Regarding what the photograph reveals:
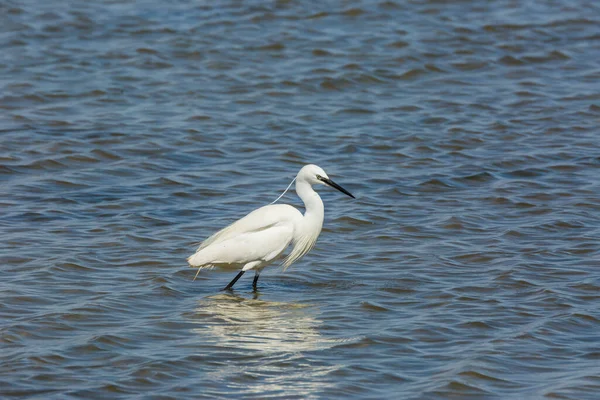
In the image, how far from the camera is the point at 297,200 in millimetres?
10086

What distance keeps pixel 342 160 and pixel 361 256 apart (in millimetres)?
2772

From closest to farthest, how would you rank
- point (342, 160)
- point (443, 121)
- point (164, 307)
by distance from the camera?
1. point (164, 307)
2. point (342, 160)
3. point (443, 121)

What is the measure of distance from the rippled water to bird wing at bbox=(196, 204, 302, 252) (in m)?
0.41

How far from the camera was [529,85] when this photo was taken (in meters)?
13.6

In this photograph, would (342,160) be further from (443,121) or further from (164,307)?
(164,307)

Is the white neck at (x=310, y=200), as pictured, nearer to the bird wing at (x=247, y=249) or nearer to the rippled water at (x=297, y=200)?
the bird wing at (x=247, y=249)

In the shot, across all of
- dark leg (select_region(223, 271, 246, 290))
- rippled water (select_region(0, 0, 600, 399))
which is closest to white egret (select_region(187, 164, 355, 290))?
Result: dark leg (select_region(223, 271, 246, 290))

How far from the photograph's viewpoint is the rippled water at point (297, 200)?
6.00 meters

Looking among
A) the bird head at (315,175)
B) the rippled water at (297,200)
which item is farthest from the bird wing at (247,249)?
the bird head at (315,175)

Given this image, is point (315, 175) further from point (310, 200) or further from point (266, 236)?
point (266, 236)

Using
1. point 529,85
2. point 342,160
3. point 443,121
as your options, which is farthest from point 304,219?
point 529,85

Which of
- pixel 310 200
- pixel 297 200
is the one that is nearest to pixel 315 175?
pixel 310 200

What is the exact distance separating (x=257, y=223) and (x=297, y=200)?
2.54 metres

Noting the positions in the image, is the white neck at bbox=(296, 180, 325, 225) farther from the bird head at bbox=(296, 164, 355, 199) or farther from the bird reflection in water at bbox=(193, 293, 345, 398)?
the bird reflection in water at bbox=(193, 293, 345, 398)
